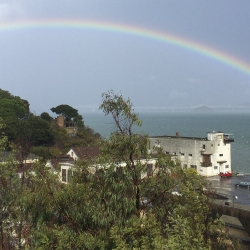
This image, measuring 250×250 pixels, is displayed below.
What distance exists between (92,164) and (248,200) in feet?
60.3

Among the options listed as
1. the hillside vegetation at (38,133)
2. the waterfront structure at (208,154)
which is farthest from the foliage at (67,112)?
the waterfront structure at (208,154)

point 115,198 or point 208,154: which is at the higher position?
point 115,198

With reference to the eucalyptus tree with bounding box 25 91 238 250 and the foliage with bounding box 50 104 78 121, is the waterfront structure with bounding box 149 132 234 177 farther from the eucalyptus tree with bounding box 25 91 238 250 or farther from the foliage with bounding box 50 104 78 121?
the eucalyptus tree with bounding box 25 91 238 250

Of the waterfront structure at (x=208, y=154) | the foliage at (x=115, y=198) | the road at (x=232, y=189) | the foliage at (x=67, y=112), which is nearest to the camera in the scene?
the foliage at (x=115, y=198)

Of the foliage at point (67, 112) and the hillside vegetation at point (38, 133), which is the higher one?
the foliage at point (67, 112)

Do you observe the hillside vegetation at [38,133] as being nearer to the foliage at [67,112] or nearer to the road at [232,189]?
the foliage at [67,112]

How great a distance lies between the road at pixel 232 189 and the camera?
24.0m

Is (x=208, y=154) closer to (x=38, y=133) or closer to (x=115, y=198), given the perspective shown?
(x=38, y=133)

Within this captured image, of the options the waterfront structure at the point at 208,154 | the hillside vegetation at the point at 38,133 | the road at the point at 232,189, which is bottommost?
the road at the point at 232,189

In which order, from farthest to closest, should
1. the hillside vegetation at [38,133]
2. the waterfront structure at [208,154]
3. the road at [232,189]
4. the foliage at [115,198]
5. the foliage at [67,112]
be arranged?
the foliage at [67,112] < the hillside vegetation at [38,133] < the waterfront structure at [208,154] < the road at [232,189] < the foliage at [115,198]

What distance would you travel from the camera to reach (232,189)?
29.0 m

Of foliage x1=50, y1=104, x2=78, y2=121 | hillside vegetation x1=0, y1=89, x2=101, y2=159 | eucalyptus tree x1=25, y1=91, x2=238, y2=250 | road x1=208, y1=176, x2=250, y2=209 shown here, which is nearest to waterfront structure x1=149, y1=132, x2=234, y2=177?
road x1=208, y1=176, x2=250, y2=209

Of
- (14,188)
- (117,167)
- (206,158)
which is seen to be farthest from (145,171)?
(206,158)

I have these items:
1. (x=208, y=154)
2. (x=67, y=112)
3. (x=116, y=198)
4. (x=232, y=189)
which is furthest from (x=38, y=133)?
(x=116, y=198)
